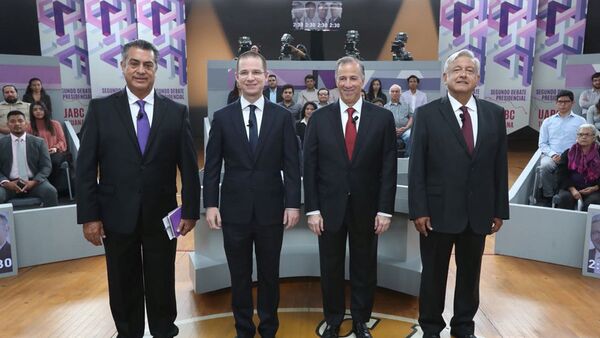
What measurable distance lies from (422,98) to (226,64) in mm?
3133

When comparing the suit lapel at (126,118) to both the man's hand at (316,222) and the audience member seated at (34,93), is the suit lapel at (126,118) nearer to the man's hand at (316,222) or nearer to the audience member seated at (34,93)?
the man's hand at (316,222)

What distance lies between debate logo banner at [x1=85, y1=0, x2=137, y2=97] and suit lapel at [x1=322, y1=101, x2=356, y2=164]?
859 cm

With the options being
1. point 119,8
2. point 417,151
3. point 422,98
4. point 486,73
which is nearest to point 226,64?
point 422,98

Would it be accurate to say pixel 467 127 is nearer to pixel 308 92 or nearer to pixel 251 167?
pixel 251 167

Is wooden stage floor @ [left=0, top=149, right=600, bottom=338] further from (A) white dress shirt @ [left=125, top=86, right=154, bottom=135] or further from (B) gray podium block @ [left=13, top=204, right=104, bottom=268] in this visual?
(A) white dress shirt @ [left=125, top=86, right=154, bottom=135]

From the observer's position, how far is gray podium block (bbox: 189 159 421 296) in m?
3.43

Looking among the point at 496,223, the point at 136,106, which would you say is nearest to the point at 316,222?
the point at 496,223

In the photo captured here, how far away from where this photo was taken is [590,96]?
6953 millimetres

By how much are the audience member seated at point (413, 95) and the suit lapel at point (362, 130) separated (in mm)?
5058

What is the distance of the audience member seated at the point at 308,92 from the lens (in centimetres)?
749

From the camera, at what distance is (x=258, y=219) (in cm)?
253

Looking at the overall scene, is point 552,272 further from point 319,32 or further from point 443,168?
point 319,32

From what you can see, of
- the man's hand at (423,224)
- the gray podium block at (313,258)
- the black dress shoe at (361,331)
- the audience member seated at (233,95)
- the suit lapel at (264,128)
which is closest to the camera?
the suit lapel at (264,128)

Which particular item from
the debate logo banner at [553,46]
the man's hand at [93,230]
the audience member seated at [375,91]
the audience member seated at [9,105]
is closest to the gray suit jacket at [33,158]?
the audience member seated at [9,105]
